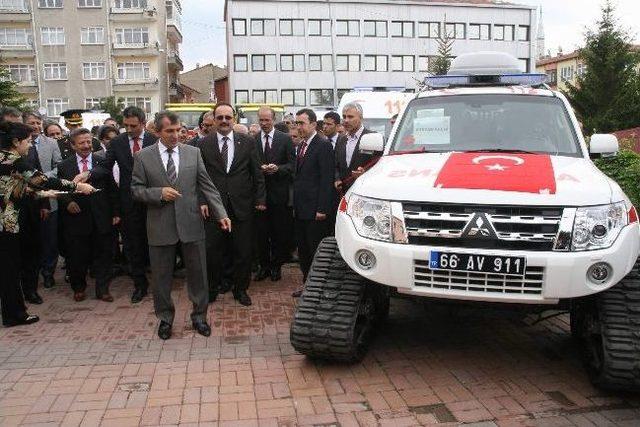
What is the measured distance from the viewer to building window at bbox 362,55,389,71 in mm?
56469

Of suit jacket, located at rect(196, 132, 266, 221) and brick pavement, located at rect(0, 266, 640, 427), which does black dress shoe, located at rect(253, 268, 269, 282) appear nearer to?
suit jacket, located at rect(196, 132, 266, 221)

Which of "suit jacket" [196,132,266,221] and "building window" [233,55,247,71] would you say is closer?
"suit jacket" [196,132,266,221]

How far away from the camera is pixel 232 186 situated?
650cm

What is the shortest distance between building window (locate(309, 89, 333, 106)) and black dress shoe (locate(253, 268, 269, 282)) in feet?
160

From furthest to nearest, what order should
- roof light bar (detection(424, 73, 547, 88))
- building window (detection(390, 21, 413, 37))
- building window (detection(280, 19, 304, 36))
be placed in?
building window (detection(390, 21, 413, 37)) → building window (detection(280, 19, 304, 36)) → roof light bar (detection(424, 73, 547, 88))

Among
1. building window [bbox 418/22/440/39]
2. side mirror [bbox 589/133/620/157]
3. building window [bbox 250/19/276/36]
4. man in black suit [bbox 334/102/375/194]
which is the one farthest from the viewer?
building window [bbox 418/22/440/39]

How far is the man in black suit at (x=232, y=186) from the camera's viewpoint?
6.46 meters

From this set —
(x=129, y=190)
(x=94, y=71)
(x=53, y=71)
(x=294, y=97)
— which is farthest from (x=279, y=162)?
(x=53, y=71)

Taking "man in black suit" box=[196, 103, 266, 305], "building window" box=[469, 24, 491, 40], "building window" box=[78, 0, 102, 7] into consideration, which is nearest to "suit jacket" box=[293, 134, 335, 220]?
"man in black suit" box=[196, 103, 266, 305]

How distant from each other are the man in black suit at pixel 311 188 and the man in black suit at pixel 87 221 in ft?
6.96

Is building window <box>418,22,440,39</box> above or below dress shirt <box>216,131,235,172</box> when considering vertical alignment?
above

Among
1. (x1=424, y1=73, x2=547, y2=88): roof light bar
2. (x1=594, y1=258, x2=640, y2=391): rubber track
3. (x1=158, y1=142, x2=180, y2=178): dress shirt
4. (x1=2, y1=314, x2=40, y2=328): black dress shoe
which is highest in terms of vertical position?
(x1=424, y1=73, x2=547, y2=88): roof light bar

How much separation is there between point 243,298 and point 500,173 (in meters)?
3.32

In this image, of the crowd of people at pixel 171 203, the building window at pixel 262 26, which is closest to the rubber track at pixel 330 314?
the crowd of people at pixel 171 203
